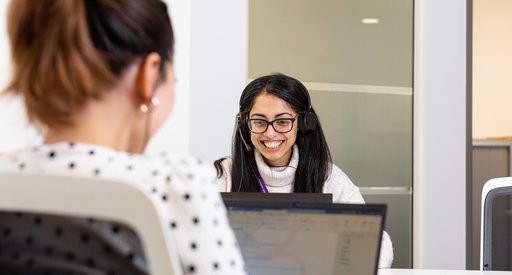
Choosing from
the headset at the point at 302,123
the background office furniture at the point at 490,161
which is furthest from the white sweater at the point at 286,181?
the background office furniture at the point at 490,161

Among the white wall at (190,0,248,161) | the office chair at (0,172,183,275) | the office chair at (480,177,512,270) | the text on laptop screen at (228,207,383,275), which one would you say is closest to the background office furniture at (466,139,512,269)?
the white wall at (190,0,248,161)

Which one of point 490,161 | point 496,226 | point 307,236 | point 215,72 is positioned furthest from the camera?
point 490,161

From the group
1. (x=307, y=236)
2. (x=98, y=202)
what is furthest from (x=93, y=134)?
(x=307, y=236)

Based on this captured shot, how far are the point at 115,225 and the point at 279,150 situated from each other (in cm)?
190

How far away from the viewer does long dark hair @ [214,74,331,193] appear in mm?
2662

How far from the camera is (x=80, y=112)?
3.02 ft

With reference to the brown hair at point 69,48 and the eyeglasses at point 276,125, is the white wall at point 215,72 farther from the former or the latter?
the brown hair at point 69,48

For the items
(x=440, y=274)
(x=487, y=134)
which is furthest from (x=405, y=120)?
(x=487, y=134)

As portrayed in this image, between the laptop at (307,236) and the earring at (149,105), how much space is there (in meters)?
0.35

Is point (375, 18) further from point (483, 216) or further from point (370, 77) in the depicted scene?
point (483, 216)

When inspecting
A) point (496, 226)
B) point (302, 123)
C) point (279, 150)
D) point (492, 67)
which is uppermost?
point (492, 67)

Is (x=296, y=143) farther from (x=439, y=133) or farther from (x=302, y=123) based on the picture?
(x=439, y=133)

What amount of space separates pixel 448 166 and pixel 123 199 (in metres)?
3.09

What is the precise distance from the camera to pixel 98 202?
737 millimetres
